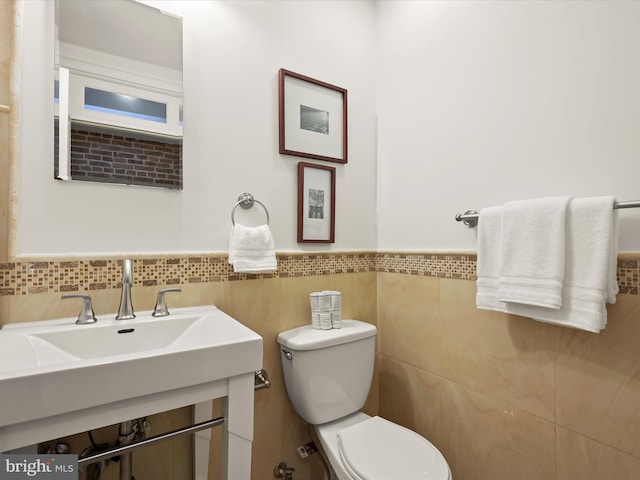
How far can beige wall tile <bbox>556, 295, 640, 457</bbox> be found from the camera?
92 centimetres

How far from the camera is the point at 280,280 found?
1.42 meters

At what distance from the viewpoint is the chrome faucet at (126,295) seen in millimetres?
1025

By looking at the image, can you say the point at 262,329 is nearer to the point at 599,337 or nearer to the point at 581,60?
the point at 599,337

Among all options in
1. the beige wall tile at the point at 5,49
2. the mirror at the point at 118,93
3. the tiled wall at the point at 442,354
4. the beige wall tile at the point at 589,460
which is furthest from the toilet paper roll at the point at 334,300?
the beige wall tile at the point at 5,49

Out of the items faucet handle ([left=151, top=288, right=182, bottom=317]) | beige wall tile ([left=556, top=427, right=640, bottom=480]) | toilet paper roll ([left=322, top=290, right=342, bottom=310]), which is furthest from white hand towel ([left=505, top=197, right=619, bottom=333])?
faucet handle ([left=151, top=288, right=182, bottom=317])

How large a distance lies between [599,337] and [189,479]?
145cm

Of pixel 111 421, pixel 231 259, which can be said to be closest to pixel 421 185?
pixel 231 259

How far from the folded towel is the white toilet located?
0.33m

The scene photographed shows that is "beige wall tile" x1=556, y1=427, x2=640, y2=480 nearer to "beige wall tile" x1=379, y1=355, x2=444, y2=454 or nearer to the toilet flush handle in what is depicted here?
"beige wall tile" x1=379, y1=355, x2=444, y2=454

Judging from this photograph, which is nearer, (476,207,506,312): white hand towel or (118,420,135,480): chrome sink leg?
(118,420,135,480): chrome sink leg

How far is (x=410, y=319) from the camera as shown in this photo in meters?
1.55

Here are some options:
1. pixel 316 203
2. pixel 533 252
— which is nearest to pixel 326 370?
pixel 316 203

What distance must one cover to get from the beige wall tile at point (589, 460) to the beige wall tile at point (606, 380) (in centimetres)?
2

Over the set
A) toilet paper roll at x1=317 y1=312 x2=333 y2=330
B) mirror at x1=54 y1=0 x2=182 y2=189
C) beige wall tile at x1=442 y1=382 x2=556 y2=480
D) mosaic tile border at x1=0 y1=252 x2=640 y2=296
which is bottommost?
beige wall tile at x1=442 y1=382 x2=556 y2=480
